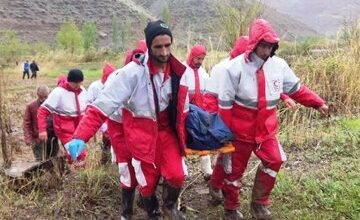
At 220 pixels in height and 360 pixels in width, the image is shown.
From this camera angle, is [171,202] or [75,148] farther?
[171,202]

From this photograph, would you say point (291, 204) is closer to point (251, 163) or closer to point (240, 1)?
point (251, 163)

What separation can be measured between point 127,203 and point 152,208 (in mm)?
295

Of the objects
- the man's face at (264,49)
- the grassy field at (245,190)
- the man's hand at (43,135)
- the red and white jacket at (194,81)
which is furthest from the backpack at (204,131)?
the man's hand at (43,135)

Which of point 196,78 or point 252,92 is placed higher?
point 252,92

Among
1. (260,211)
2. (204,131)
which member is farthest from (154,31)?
(260,211)

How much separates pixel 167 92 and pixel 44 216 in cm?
179

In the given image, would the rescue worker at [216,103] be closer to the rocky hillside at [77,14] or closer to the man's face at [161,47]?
the man's face at [161,47]

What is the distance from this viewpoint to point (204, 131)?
4.70 metres

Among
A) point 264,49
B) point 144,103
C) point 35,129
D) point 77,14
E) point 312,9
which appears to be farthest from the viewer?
point 312,9

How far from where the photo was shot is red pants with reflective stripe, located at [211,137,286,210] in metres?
4.96

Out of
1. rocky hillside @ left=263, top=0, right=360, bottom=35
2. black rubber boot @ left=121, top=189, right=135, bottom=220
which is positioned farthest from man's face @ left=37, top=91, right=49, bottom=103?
rocky hillside @ left=263, top=0, right=360, bottom=35

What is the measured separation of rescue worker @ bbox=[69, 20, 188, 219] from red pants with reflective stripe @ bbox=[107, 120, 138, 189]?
26 cm

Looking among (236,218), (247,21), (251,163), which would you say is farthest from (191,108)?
(247,21)

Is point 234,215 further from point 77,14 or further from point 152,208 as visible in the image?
point 77,14
